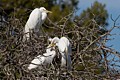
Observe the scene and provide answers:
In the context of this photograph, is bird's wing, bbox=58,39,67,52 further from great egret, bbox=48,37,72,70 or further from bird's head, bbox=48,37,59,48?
bird's head, bbox=48,37,59,48

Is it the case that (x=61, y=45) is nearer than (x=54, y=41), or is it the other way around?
(x=61, y=45)

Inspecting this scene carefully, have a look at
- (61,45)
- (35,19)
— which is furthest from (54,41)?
(35,19)

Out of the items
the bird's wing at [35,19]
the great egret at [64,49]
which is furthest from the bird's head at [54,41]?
the bird's wing at [35,19]

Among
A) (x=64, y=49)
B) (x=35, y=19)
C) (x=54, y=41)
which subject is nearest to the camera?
(x=64, y=49)

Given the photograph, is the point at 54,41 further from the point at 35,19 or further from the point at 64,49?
the point at 35,19

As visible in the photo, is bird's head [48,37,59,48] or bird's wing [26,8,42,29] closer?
bird's head [48,37,59,48]

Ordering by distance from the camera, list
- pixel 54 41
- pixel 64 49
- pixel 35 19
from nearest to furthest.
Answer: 1. pixel 64 49
2. pixel 54 41
3. pixel 35 19

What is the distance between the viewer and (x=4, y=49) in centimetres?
647

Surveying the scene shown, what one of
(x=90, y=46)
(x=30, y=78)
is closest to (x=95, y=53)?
(x=90, y=46)

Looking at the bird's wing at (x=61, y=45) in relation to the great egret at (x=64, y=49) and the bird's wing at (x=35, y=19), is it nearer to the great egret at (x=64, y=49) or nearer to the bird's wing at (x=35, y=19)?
the great egret at (x=64, y=49)

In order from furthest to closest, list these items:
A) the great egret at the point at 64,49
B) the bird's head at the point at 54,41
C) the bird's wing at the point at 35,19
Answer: the bird's wing at the point at 35,19 → the bird's head at the point at 54,41 → the great egret at the point at 64,49

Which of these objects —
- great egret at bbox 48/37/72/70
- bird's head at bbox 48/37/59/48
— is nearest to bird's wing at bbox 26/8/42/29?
bird's head at bbox 48/37/59/48

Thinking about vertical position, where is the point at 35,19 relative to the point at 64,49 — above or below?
above

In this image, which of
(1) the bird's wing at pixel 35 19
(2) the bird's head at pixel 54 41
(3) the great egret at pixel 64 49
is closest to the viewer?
(3) the great egret at pixel 64 49
